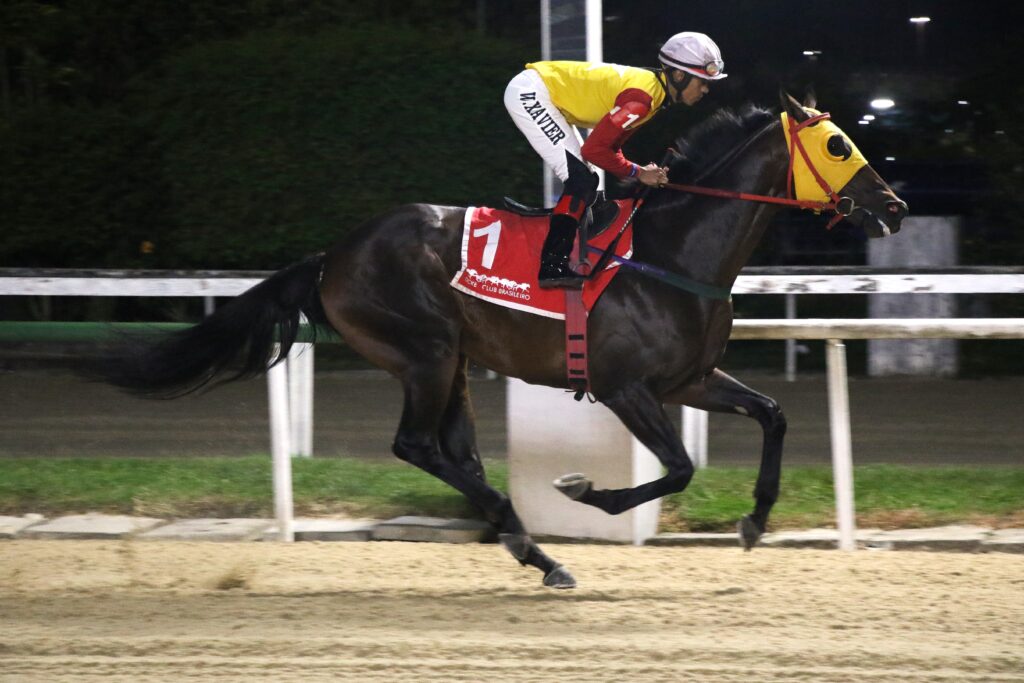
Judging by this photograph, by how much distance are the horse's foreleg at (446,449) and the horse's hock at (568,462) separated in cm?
40

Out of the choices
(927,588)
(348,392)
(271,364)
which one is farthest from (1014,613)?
(348,392)

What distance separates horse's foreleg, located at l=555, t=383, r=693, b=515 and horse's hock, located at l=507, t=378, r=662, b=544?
2.08 feet

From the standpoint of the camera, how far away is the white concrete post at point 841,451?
17.3 ft

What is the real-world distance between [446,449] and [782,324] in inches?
57.2

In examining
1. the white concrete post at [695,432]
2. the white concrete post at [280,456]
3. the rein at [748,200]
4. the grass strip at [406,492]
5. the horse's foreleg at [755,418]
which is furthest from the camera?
the white concrete post at [695,432]

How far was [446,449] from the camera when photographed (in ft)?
17.3

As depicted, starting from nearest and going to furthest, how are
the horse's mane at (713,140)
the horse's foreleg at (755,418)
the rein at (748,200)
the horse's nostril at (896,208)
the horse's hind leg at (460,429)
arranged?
the horse's nostril at (896,208) → the rein at (748,200) → the horse's foreleg at (755,418) → the horse's mane at (713,140) → the horse's hind leg at (460,429)

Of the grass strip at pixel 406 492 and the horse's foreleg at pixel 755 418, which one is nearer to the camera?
the horse's foreleg at pixel 755 418

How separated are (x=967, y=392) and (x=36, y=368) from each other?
6.06 meters

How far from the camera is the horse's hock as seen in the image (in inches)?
214

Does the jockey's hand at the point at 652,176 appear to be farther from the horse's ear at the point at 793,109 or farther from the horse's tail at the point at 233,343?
the horse's tail at the point at 233,343

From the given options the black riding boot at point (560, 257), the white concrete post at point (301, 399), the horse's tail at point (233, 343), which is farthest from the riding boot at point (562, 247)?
the white concrete post at point (301, 399)

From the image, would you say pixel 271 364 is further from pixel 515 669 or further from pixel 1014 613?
pixel 1014 613

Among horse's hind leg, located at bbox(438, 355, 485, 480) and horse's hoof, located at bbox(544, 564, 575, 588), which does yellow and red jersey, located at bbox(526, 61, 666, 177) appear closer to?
horse's hind leg, located at bbox(438, 355, 485, 480)
